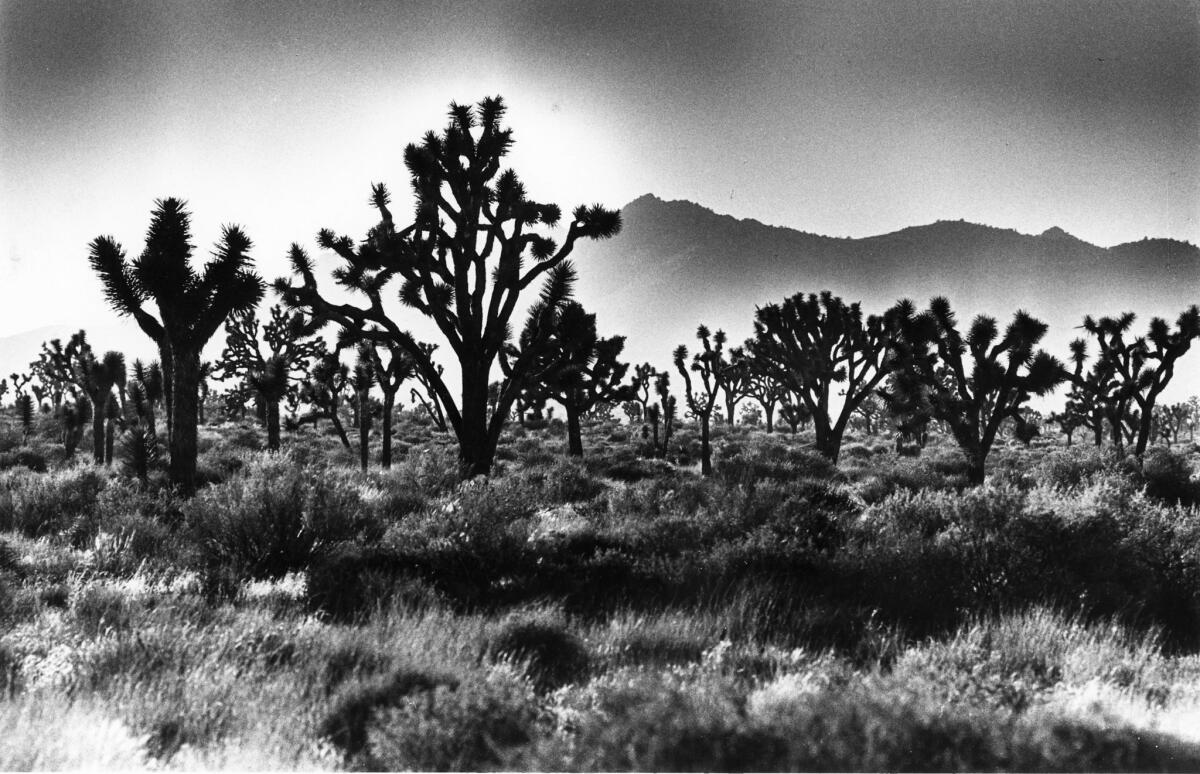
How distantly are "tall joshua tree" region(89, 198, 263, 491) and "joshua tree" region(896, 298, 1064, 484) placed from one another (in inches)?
701

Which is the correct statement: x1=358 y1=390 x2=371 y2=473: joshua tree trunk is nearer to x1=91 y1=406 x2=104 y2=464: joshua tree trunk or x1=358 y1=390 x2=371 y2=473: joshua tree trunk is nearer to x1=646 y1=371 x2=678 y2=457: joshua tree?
x1=91 y1=406 x2=104 y2=464: joshua tree trunk

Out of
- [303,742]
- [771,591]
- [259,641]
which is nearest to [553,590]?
[771,591]

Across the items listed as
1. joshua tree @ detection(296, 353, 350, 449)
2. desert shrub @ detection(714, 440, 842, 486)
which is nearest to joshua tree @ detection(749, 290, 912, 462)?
desert shrub @ detection(714, 440, 842, 486)

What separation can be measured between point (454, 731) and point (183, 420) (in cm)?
1198

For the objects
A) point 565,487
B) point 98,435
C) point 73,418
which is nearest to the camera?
point 565,487

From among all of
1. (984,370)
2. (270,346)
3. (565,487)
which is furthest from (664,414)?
(565,487)

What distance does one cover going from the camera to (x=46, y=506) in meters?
11.6

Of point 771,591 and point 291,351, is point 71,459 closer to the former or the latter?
point 291,351

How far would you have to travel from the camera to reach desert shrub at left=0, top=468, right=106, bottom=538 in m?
10.7

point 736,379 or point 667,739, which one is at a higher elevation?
point 736,379

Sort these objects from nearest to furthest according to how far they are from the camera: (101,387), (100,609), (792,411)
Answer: (100,609) → (101,387) → (792,411)

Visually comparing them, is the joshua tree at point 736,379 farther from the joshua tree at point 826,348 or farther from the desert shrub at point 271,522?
the desert shrub at point 271,522

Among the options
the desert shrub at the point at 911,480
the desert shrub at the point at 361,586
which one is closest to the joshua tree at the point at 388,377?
the desert shrub at the point at 911,480

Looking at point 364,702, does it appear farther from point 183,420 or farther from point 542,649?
point 183,420
